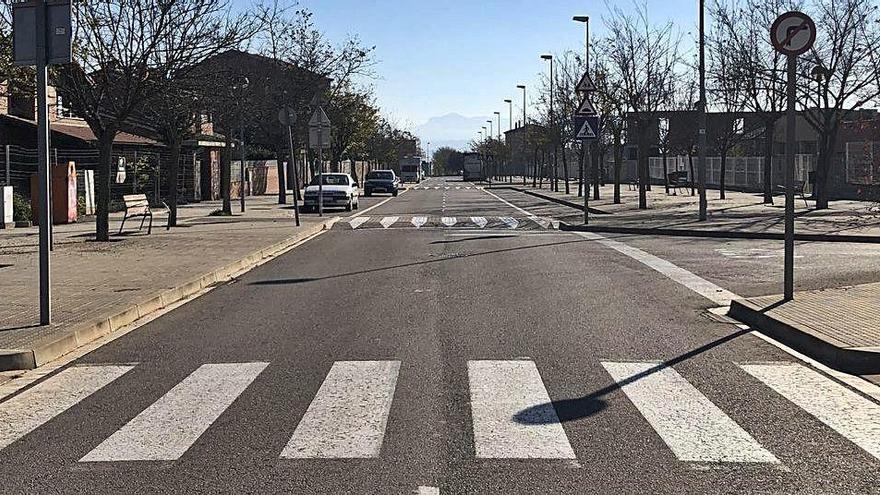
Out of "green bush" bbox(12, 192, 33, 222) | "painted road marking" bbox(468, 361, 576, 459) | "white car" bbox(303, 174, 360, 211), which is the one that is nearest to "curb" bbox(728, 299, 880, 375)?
"painted road marking" bbox(468, 361, 576, 459)

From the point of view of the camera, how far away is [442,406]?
23.1 feet

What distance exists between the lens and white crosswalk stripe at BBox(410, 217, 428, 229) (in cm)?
2857

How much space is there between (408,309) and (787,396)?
17.5 ft

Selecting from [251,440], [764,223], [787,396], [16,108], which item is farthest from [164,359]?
[16,108]

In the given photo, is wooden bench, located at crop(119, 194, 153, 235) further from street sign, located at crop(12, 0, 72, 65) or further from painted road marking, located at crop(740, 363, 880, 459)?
painted road marking, located at crop(740, 363, 880, 459)

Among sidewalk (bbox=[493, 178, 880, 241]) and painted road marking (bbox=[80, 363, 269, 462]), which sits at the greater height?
sidewalk (bbox=[493, 178, 880, 241])

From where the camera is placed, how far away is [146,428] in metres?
6.53

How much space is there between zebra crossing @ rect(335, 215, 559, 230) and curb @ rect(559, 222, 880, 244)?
1.44 meters

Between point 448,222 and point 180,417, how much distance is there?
23.2m

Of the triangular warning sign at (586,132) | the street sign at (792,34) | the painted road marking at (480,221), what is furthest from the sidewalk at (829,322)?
the painted road marking at (480,221)

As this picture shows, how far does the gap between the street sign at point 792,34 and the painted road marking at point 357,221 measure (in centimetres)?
1817

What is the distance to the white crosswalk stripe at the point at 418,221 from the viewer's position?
93.7 ft

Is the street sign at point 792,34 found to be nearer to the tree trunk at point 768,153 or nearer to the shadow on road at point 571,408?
the shadow on road at point 571,408

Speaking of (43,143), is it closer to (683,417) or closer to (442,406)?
(442,406)
